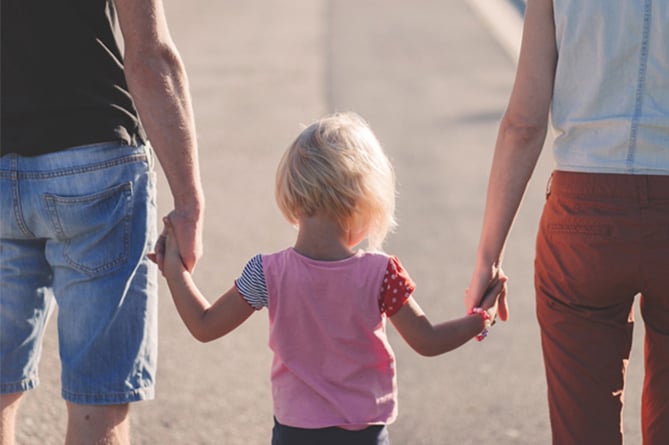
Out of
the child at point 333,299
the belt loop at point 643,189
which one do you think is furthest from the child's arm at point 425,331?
the belt loop at point 643,189

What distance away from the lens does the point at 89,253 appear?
2969 millimetres

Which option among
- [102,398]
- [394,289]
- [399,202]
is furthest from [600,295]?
[399,202]

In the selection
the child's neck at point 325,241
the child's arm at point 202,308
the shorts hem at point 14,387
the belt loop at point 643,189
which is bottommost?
the shorts hem at point 14,387

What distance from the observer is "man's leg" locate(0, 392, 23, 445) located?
3.12m

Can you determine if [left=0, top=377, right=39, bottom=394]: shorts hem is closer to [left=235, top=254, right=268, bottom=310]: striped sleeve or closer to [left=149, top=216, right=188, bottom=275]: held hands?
[left=149, top=216, right=188, bottom=275]: held hands

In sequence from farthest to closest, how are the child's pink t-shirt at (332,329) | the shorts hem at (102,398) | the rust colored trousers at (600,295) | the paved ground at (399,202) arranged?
the paved ground at (399,202) → the shorts hem at (102,398) → the rust colored trousers at (600,295) → the child's pink t-shirt at (332,329)

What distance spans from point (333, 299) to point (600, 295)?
715 mm

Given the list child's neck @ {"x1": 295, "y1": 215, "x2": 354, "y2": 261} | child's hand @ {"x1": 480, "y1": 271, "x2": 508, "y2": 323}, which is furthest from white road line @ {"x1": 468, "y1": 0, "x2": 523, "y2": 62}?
child's neck @ {"x1": 295, "y1": 215, "x2": 354, "y2": 261}

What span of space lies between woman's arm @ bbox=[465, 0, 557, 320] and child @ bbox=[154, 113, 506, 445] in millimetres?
405

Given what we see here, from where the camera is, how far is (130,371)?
303 centimetres

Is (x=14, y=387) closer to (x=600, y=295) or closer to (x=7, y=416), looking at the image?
(x=7, y=416)

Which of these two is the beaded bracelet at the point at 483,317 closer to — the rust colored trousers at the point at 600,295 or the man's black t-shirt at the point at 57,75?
the rust colored trousers at the point at 600,295

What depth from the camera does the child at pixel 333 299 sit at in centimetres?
277

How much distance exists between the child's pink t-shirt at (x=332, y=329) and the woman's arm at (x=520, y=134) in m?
0.47
